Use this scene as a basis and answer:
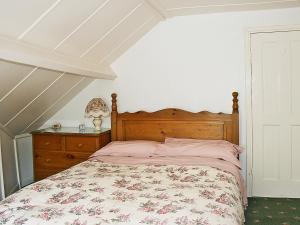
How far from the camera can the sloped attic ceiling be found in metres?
1.98

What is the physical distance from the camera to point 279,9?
3.15 m

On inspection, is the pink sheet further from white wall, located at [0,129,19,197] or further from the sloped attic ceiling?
white wall, located at [0,129,19,197]

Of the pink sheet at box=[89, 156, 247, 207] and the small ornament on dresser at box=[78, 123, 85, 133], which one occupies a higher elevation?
the small ornament on dresser at box=[78, 123, 85, 133]

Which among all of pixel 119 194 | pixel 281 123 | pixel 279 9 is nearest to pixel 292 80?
pixel 281 123

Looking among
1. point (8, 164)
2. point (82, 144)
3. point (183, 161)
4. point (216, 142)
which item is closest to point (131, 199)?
point (183, 161)

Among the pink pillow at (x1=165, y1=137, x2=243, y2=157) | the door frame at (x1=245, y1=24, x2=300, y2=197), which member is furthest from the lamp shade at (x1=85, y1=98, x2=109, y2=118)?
the door frame at (x1=245, y1=24, x2=300, y2=197)

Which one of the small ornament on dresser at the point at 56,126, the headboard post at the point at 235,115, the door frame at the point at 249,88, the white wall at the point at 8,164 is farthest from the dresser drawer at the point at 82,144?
the door frame at the point at 249,88

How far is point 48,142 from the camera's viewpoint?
3.47 m

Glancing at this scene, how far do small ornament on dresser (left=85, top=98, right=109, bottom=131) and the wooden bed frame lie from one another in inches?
4.1

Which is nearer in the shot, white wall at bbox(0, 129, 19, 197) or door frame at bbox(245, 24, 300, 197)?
door frame at bbox(245, 24, 300, 197)

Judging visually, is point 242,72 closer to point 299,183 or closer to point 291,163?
point 291,163

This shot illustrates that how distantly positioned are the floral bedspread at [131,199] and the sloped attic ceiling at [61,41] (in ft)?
2.78

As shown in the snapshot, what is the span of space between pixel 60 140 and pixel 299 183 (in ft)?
8.33

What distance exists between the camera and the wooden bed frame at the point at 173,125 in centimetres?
326
